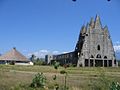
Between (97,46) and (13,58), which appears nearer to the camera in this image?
(97,46)

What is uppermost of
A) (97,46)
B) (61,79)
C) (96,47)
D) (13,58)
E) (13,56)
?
(97,46)

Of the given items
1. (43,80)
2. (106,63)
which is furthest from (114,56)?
(43,80)

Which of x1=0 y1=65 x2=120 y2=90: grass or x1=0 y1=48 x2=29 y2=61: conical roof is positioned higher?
x1=0 y1=48 x2=29 y2=61: conical roof

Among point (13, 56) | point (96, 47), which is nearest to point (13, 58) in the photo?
point (13, 56)

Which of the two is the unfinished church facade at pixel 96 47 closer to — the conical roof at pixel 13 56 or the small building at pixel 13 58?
the small building at pixel 13 58

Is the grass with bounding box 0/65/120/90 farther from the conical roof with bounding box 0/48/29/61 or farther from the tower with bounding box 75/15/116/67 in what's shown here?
the conical roof with bounding box 0/48/29/61

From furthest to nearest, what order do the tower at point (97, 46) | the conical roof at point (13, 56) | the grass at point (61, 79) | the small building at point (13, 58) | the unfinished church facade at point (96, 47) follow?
the conical roof at point (13, 56)
the small building at point (13, 58)
the tower at point (97, 46)
the unfinished church facade at point (96, 47)
the grass at point (61, 79)

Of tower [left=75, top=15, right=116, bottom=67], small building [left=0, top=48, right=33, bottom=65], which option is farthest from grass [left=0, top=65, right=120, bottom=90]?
small building [left=0, top=48, right=33, bottom=65]

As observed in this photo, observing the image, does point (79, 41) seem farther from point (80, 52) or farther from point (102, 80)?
point (102, 80)

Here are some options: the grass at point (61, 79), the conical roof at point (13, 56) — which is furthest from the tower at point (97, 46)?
the grass at point (61, 79)

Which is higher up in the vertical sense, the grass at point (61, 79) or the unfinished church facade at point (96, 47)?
the unfinished church facade at point (96, 47)

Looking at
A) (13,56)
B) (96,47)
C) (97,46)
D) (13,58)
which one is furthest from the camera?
(13,56)

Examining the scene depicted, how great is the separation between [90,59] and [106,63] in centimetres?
573

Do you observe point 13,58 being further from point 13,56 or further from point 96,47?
point 96,47
